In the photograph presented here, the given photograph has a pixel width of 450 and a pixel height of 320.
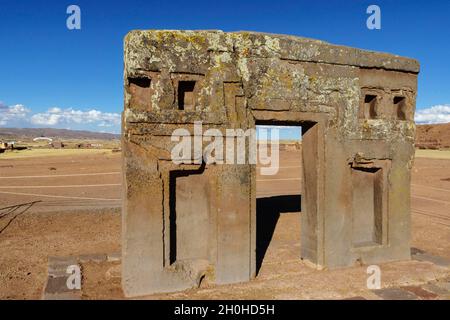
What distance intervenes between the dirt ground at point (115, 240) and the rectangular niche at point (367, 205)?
562 mm

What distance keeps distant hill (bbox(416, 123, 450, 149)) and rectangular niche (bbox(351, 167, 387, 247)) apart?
4108 centimetres

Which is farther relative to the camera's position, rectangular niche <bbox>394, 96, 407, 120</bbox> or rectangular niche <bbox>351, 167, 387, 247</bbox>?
rectangular niche <bbox>394, 96, 407, 120</bbox>

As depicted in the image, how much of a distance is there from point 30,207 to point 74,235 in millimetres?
4037

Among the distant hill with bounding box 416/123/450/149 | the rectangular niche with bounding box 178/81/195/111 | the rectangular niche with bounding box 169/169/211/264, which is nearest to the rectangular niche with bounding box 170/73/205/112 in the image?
the rectangular niche with bounding box 178/81/195/111

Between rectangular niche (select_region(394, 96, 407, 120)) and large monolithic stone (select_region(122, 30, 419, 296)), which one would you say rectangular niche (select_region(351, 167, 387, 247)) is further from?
rectangular niche (select_region(394, 96, 407, 120))

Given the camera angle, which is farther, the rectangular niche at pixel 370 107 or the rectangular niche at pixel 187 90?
the rectangular niche at pixel 370 107

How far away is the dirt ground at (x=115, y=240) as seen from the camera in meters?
5.70

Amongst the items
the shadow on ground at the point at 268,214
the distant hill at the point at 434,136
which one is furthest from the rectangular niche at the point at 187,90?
the distant hill at the point at 434,136

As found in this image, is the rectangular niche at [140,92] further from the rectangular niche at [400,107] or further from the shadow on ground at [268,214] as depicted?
the rectangular niche at [400,107]

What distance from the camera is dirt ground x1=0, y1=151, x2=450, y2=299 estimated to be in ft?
18.7

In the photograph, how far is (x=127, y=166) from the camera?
534 centimetres

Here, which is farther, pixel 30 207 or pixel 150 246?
pixel 30 207
